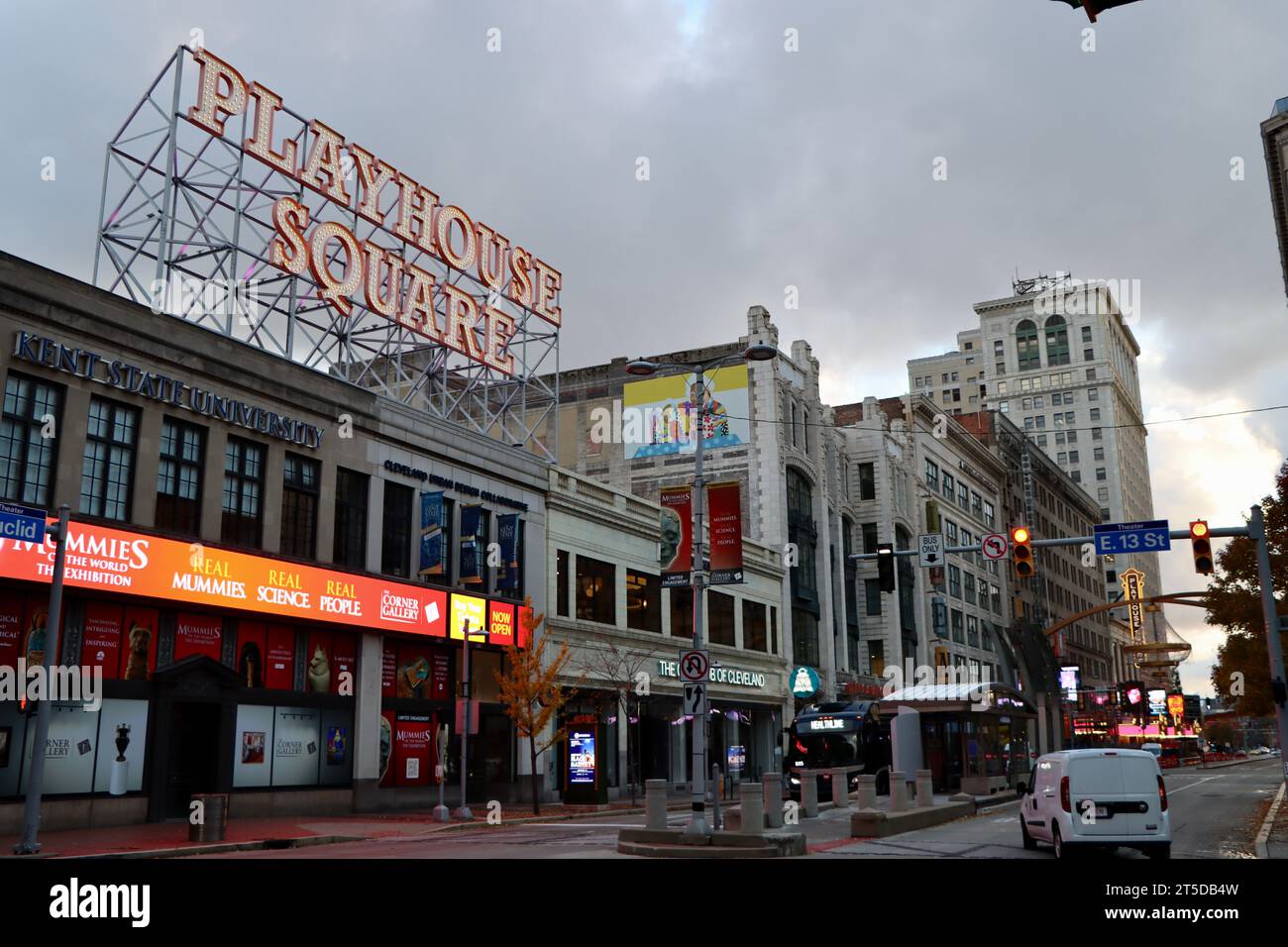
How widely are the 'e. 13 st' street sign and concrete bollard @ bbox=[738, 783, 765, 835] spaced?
36.8ft

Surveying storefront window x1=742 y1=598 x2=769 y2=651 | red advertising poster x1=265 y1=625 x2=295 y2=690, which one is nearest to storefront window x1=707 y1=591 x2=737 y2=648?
storefront window x1=742 y1=598 x2=769 y2=651

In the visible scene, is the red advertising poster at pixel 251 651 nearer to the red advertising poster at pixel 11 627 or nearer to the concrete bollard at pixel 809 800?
the red advertising poster at pixel 11 627

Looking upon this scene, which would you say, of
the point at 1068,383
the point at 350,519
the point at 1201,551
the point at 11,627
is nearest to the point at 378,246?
the point at 350,519

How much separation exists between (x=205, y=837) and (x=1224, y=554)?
36699mm

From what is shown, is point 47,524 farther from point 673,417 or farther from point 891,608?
point 891,608

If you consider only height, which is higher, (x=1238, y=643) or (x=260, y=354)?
(x=260, y=354)

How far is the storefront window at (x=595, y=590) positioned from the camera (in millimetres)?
48750

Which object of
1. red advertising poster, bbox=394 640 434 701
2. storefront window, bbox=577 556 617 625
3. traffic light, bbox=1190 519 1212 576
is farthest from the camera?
storefront window, bbox=577 556 617 625

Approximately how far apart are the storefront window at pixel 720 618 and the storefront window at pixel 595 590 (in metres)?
7.45

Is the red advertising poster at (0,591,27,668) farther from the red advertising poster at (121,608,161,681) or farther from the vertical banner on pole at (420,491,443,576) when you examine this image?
the vertical banner on pole at (420,491,443,576)

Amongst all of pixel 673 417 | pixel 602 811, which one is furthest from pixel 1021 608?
pixel 602 811

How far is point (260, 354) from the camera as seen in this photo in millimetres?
34312

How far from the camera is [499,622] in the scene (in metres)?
42.0

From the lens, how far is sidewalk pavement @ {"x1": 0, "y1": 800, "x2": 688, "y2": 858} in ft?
74.6
